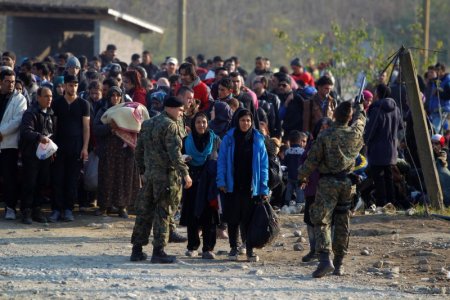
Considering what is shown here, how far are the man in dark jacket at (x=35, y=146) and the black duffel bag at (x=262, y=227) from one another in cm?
356

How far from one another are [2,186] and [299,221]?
4.11 metres

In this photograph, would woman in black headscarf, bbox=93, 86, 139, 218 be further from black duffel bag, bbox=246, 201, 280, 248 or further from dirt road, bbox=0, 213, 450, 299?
black duffel bag, bbox=246, 201, 280, 248

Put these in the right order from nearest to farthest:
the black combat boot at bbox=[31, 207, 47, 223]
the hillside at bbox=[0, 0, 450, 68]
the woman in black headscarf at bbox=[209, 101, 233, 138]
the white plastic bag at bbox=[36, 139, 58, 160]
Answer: the woman in black headscarf at bbox=[209, 101, 233, 138] → the white plastic bag at bbox=[36, 139, 58, 160] → the black combat boot at bbox=[31, 207, 47, 223] → the hillside at bbox=[0, 0, 450, 68]

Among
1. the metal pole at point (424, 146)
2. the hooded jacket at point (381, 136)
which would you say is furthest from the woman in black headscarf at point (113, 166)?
the metal pole at point (424, 146)

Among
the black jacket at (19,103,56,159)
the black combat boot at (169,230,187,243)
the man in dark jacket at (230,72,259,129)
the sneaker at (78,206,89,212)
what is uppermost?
the man in dark jacket at (230,72,259,129)

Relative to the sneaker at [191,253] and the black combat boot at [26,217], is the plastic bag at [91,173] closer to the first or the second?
the black combat boot at [26,217]

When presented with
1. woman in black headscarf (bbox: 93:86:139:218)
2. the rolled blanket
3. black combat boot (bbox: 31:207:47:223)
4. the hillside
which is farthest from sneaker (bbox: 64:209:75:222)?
the hillside

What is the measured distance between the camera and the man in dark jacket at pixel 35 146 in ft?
44.0

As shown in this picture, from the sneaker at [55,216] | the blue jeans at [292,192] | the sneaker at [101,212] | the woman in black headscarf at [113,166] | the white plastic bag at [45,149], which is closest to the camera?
the white plastic bag at [45,149]

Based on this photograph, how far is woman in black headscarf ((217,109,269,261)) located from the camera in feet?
36.4

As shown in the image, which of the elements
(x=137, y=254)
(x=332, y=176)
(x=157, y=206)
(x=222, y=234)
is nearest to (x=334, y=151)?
(x=332, y=176)

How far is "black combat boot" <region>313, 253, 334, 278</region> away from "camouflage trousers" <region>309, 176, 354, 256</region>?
6cm

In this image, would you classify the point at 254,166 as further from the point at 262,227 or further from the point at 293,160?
the point at 293,160

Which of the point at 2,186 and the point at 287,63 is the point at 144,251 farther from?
the point at 287,63
